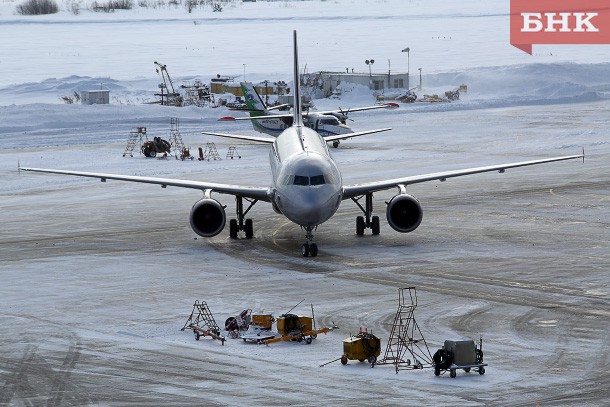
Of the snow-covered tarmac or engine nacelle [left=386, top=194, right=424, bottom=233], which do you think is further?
engine nacelle [left=386, top=194, right=424, bottom=233]

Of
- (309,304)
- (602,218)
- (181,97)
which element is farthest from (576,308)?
(181,97)

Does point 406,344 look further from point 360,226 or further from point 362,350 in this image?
point 360,226

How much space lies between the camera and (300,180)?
42156mm

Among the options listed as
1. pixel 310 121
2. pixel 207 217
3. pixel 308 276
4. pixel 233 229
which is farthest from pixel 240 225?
pixel 310 121

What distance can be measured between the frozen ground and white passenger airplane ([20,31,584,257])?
3.30 feet

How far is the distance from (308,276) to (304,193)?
335 cm

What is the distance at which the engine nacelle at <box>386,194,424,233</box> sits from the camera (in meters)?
45.6

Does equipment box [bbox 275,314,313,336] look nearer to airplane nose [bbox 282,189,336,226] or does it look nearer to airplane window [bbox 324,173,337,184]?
airplane nose [bbox 282,189,336,226]

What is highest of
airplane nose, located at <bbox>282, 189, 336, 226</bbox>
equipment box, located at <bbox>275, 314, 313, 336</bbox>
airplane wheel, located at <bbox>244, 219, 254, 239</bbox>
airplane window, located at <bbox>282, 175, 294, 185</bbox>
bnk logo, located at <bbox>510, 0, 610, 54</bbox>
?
bnk logo, located at <bbox>510, 0, 610, 54</bbox>

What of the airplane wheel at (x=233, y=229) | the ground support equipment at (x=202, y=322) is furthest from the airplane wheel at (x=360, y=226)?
the ground support equipment at (x=202, y=322)

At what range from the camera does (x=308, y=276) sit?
40.0m

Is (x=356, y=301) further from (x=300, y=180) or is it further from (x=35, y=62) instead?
(x=35, y=62)

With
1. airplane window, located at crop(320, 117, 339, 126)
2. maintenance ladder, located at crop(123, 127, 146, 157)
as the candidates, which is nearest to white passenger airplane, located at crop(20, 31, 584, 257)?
maintenance ladder, located at crop(123, 127, 146, 157)

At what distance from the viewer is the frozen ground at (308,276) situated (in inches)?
1075
